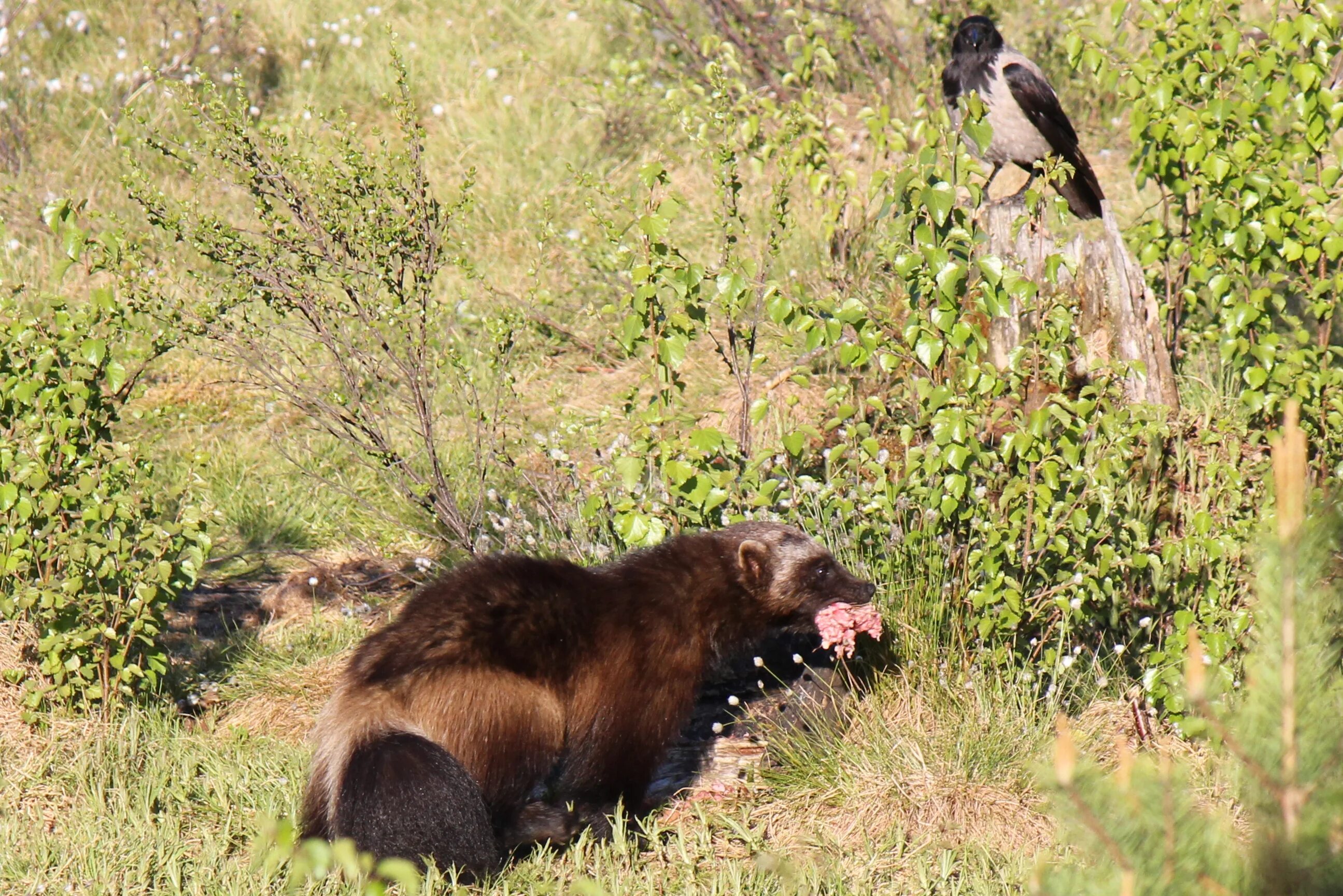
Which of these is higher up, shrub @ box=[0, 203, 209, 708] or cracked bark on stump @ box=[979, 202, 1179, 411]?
cracked bark on stump @ box=[979, 202, 1179, 411]

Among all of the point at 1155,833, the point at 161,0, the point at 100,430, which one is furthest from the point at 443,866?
the point at 161,0

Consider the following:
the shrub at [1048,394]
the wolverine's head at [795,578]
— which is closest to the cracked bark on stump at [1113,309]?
the shrub at [1048,394]

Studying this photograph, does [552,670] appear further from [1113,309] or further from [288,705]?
[1113,309]

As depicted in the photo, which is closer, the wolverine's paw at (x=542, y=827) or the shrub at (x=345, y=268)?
the wolverine's paw at (x=542, y=827)

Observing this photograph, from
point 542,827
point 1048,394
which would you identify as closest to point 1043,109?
point 1048,394

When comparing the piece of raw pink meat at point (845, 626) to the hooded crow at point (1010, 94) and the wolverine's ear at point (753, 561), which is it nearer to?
the wolverine's ear at point (753, 561)

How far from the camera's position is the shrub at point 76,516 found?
4.63 m

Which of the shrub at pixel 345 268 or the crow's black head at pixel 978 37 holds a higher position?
the crow's black head at pixel 978 37

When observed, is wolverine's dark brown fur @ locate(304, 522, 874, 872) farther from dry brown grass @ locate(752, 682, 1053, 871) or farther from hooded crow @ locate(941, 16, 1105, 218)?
hooded crow @ locate(941, 16, 1105, 218)

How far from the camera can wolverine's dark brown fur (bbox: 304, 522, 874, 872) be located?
401 cm

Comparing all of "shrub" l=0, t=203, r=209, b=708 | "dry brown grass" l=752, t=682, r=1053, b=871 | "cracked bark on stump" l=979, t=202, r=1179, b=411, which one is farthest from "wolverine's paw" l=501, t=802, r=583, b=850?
"cracked bark on stump" l=979, t=202, r=1179, b=411

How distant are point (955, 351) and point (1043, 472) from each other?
1.66 ft

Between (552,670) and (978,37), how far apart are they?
5.38 meters

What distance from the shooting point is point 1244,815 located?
12.9ft
